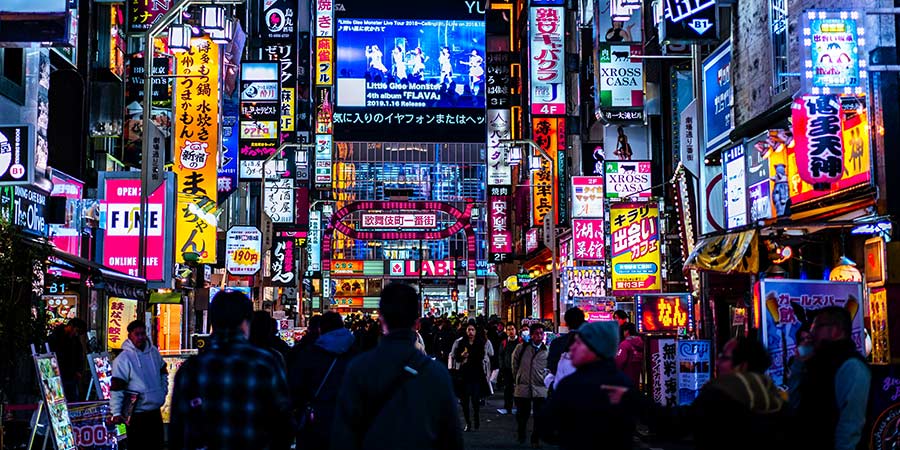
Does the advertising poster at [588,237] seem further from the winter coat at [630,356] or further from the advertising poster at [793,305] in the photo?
the advertising poster at [793,305]

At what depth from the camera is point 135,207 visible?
2264 centimetres

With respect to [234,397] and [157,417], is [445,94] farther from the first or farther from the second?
[234,397]

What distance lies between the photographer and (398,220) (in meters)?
A: 72.2

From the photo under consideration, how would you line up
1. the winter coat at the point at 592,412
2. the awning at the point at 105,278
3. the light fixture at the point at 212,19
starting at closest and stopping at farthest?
the winter coat at the point at 592,412
the awning at the point at 105,278
the light fixture at the point at 212,19

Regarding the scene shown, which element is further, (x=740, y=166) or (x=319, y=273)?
(x=319, y=273)

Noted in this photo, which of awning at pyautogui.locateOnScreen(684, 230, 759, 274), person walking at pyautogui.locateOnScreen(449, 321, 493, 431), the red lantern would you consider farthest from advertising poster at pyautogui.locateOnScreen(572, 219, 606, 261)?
the red lantern

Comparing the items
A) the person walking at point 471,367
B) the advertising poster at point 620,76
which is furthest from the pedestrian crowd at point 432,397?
the advertising poster at point 620,76

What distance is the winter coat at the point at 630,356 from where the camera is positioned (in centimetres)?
1802

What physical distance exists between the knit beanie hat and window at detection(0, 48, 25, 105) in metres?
16.2

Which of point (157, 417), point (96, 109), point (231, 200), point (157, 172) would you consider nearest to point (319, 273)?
point (231, 200)

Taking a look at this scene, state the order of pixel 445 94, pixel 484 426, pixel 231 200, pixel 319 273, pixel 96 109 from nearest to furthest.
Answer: pixel 484 426, pixel 96 109, pixel 445 94, pixel 231 200, pixel 319 273

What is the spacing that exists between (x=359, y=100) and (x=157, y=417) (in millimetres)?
30700

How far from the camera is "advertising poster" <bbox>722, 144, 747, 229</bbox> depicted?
20031mm

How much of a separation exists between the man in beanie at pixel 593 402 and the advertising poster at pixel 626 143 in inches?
1026
